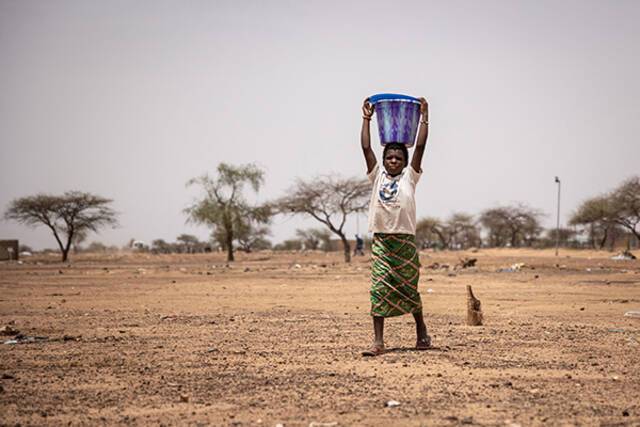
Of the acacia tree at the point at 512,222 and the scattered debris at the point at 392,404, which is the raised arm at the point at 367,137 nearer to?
the scattered debris at the point at 392,404

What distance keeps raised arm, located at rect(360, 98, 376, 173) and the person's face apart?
0.15m

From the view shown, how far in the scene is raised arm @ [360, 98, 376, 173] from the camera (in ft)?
23.6

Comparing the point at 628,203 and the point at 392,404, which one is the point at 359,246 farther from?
the point at 392,404

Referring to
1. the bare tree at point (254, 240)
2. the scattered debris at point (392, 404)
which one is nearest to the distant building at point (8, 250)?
the bare tree at point (254, 240)

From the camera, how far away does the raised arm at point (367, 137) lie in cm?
720

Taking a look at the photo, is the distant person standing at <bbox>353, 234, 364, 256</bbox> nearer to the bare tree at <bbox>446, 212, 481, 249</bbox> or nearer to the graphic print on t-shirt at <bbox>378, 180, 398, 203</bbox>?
the bare tree at <bbox>446, 212, 481, 249</bbox>

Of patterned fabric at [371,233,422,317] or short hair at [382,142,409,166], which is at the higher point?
short hair at [382,142,409,166]

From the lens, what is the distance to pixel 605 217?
63.9 metres

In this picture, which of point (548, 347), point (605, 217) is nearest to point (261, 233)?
point (605, 217)

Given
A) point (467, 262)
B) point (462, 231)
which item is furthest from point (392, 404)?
point (462, 231)

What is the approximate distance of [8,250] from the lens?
5397 centimetres

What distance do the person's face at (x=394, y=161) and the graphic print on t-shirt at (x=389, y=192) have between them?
12 cm

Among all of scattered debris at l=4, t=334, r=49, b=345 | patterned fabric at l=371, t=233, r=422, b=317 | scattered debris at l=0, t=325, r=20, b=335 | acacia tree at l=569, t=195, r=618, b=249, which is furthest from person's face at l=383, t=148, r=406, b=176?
acacia tree at l=569, t=195, r=618, b=249

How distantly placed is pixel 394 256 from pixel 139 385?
2799mm
